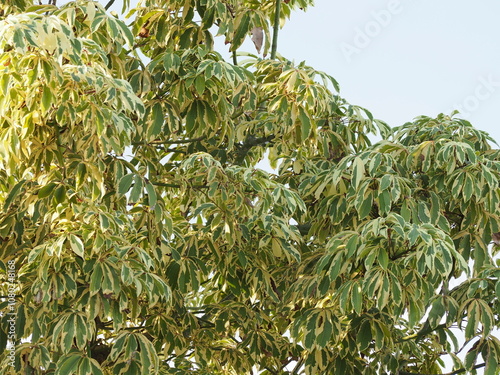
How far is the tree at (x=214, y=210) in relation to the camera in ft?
10.8

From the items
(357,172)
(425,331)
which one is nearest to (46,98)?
(357,172)

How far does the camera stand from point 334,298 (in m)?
3.81

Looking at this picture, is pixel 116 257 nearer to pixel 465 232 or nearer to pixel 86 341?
pixel 86 341

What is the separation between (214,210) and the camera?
4078mm

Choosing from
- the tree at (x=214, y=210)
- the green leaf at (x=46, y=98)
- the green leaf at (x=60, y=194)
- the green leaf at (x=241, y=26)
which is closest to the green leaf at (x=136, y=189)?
the tree at (x=214, y=210)

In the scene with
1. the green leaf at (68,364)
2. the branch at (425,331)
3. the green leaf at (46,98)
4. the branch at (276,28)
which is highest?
the branch at (276,28)

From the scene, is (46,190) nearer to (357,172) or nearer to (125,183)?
(125,183)

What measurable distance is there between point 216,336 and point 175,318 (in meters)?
0.29

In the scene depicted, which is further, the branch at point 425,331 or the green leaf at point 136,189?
the branch at point 425,331

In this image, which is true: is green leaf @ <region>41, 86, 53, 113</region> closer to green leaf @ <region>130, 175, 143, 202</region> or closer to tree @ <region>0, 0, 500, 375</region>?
tree @ <region>0, 0, 500, 375</region>

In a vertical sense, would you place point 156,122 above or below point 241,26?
below

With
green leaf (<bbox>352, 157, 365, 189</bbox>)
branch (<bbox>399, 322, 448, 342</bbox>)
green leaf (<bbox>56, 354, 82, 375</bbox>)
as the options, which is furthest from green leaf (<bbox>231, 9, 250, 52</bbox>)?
green leaf (<bbox>56, 354, 82, 375</bbox>)

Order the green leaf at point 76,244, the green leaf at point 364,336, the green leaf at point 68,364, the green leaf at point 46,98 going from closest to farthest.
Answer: the green leaf at point 46,98, the green leaf at point 76,244, the green leaf at point 68,364, the green leaf at point 364,336

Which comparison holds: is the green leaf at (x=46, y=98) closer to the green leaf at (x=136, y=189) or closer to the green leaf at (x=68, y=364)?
the green leaf at (x=136, y=189)
